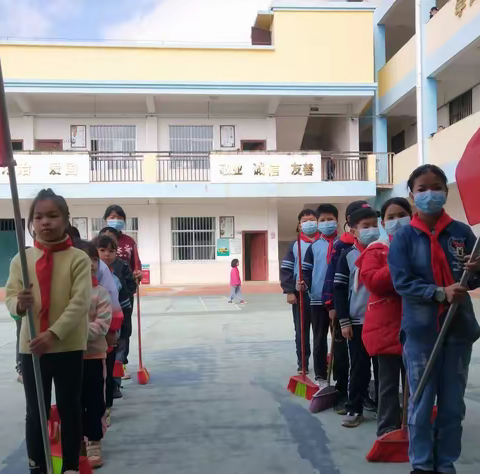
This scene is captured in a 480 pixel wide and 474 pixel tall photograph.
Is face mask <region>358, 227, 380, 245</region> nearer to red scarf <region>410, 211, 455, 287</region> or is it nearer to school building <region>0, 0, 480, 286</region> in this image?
red scarf <region>410, 211, 455, 287</region>

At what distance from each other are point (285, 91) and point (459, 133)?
6.53 metres

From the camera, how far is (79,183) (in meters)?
16.7

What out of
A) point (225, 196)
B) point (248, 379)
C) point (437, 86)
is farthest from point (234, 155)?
point (248, 379)

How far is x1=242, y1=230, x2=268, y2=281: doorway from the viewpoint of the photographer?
18609mm

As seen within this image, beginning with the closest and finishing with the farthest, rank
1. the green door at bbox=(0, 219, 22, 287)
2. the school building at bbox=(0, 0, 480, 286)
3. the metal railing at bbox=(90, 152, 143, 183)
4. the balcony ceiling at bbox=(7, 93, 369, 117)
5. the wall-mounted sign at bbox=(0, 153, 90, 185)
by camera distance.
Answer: the wall-mounted sign at bbox=(0, 153, 90, 185)
the school building at bbox=(0, 0, 480, 286)
the metal railing at bbox=(90, 152, 143, 183)
the balcony ceiling at bbox=(7, 93, 369, 117)
the green door at bbox=(0, 219, 22, 287)

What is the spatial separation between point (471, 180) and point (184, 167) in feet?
51.2

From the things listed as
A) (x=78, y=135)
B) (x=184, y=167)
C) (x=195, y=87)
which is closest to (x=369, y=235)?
(x=195, y=87)

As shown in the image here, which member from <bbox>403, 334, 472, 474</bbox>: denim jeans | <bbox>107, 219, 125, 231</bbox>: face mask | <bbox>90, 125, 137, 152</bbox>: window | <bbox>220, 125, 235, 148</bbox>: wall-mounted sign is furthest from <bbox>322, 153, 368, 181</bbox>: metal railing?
<bbox>403, 334, 472, 474</bbox>: denim jeans

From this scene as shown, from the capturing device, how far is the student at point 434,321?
2512 millimetres

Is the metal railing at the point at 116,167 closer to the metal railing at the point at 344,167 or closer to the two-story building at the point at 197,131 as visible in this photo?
the two-story building at the point at 197,131

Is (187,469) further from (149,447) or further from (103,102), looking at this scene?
(103,102)

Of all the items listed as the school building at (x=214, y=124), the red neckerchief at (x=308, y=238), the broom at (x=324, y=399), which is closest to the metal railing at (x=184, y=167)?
the school building at (x=214, y=124)

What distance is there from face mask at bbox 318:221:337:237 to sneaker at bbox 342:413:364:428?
158 centimetres

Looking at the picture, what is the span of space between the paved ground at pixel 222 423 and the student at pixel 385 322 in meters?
0.31
